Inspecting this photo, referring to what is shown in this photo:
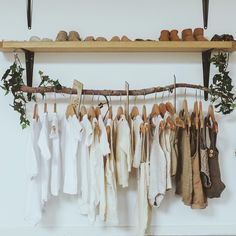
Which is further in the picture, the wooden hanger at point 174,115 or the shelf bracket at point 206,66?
the shelf bracket at point 206,66

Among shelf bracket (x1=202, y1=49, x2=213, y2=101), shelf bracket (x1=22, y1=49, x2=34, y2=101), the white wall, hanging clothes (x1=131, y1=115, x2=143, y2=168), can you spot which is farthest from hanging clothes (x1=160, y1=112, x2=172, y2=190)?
shelf bracket (x1=22, y1=49, x2=34, y2=101)

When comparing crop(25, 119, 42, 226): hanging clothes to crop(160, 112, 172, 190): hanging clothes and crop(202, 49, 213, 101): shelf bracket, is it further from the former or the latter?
crop(202, 49, 213, 101): shelf bracket

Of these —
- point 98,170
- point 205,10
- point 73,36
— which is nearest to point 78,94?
point 73,36

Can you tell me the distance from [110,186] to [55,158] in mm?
325

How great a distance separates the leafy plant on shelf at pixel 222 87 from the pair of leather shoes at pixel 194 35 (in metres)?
0.13

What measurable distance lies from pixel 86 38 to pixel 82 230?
3.55 ft

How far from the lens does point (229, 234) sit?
81.2 inches

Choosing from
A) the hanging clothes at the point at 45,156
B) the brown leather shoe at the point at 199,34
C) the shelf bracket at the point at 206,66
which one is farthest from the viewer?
the shelf bracket at the point at 206,66

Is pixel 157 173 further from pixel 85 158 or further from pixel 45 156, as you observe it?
pixel 45 156

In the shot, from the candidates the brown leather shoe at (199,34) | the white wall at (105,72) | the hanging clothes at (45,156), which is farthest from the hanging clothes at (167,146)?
the hanging clothes at (45,156)

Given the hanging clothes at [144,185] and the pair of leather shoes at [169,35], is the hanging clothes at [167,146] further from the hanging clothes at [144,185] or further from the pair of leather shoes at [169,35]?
the pair of leather shoes at [169,35]

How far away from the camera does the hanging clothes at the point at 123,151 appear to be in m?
1.86

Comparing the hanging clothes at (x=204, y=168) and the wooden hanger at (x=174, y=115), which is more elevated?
the wooden hanger at (x=174, y=115)

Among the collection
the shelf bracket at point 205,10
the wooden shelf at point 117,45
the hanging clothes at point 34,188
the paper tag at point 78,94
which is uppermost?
the shelf bracket at point 205,10
